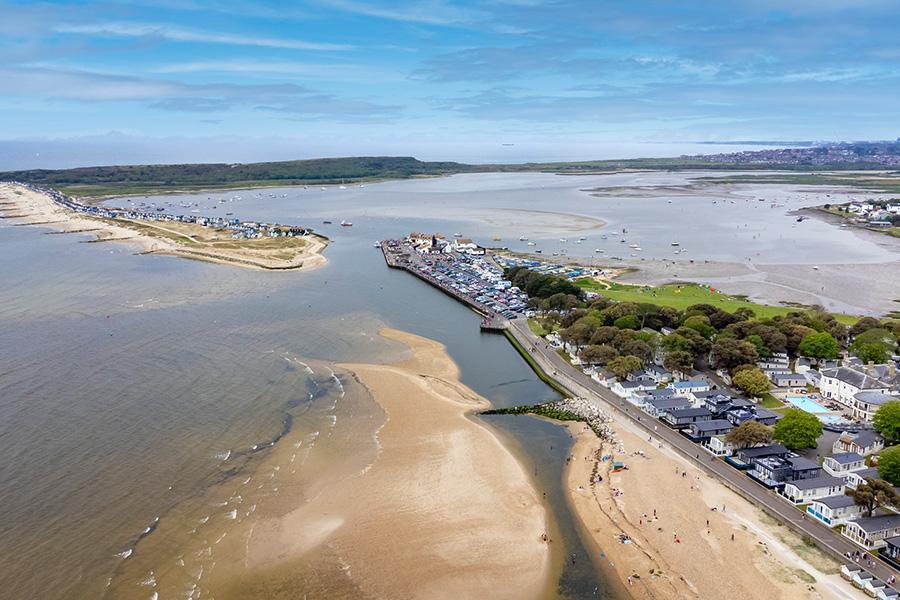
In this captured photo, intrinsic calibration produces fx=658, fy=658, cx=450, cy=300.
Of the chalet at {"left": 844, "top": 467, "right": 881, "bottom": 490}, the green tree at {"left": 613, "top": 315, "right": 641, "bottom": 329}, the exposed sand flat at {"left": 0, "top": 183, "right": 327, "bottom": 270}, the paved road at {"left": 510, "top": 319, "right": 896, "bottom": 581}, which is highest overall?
the exposed sand flat at {"left": 0, "top": 183, "right": 327, "bottom": 270}

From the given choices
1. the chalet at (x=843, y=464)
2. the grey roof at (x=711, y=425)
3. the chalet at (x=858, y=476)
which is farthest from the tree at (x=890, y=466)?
the grey roof at (x=711, y=425)

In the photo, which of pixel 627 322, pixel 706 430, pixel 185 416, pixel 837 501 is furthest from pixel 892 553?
pixel 185 416

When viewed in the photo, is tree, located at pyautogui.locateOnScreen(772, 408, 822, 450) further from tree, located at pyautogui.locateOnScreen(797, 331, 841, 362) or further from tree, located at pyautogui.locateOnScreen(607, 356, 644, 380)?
tree, located at pyautogui.locateOnScreen(797, 331, 841, 362)

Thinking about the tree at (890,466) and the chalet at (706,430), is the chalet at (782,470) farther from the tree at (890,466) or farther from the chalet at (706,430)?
the chalet at (706,430)

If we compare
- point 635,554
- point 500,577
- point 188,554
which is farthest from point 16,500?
point 635,554

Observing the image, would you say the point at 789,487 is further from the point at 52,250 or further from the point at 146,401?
the point at 52,250

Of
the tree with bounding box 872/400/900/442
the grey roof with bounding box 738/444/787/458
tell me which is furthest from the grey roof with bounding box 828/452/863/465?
the tree with bounding box 872/400/900/442
